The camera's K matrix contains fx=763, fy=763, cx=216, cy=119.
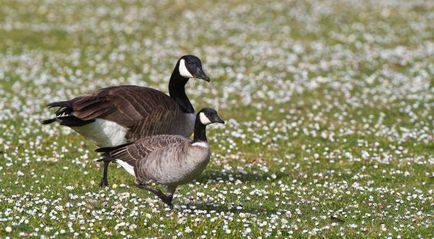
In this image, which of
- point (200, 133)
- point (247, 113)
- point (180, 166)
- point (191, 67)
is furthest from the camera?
point (247, 113)

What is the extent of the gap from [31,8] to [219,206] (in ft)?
83.3

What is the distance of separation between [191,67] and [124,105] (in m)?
1.73

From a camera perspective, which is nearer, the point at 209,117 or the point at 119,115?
the point at 209,117

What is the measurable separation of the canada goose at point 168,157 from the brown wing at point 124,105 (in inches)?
54.9

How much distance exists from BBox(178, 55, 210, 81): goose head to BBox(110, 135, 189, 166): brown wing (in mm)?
2747

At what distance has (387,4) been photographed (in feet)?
126

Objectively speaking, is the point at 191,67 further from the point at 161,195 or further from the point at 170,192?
the point at 161,195

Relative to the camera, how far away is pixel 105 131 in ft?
47.4

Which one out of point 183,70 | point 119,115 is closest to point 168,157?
point 119,115

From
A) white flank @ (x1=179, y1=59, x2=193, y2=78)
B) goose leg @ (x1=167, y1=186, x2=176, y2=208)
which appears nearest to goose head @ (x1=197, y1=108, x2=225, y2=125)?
goose leg @ (x1=167, y1=186, x2=176, y2=208)

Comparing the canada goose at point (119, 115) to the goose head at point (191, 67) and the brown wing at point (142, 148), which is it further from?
the brown wing at point (142, 148)

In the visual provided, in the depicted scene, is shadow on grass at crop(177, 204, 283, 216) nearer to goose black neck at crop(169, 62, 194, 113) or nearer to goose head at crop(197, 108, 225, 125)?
goose head at crop(197, 108, 225, 125)

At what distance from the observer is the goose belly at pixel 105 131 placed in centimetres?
1440

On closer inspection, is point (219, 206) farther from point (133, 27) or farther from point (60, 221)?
point (133, 27)
